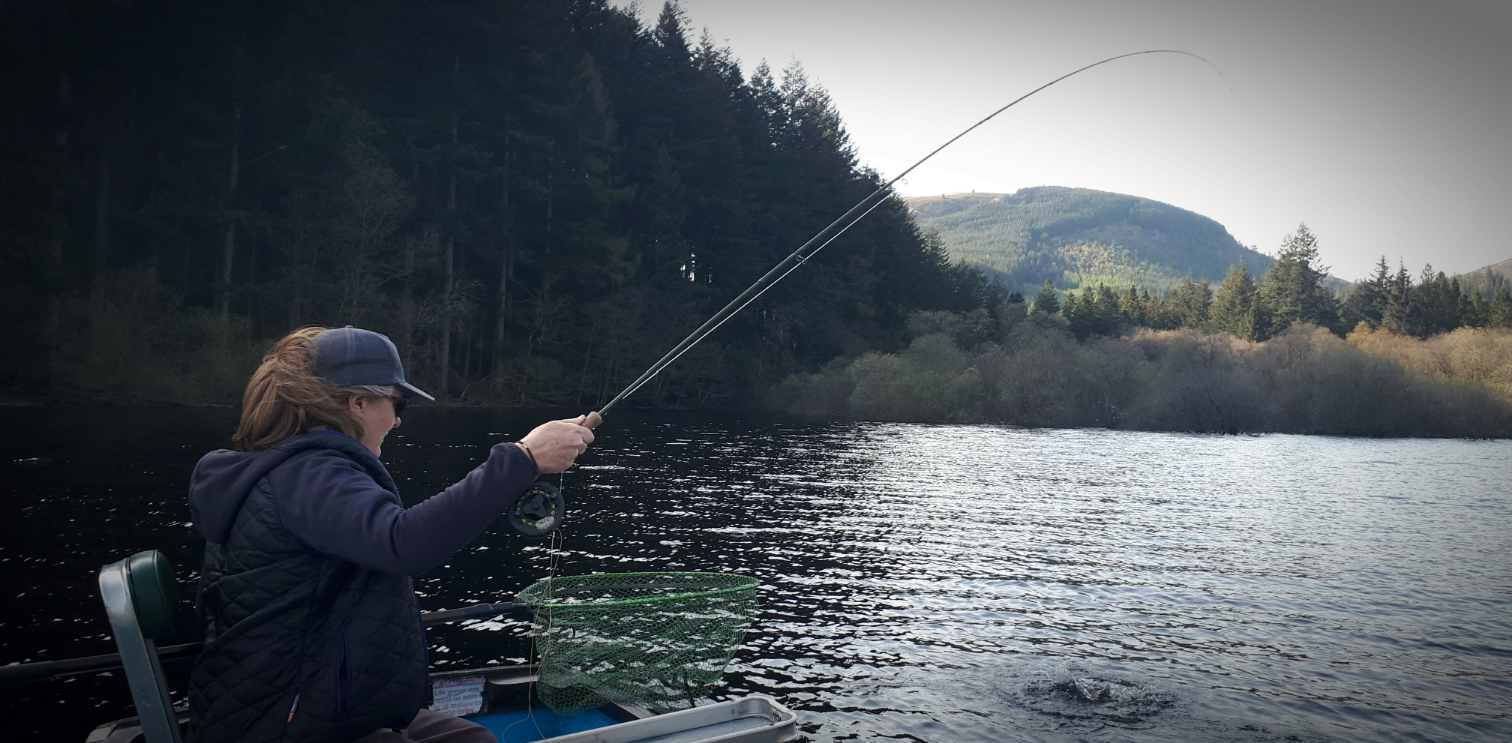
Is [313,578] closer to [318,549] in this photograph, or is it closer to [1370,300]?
[318,549]

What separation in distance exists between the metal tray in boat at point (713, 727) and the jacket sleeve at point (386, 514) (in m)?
2.16

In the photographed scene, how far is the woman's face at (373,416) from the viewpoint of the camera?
3.44m

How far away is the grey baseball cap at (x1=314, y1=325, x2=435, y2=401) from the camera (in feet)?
11.0

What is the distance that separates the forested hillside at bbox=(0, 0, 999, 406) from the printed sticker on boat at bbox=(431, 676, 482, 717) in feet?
111

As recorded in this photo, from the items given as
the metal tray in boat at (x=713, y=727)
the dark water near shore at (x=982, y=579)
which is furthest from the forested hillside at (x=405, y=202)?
the metal tray in boat at (x=713, y=727)

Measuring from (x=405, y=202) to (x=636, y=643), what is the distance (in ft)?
145

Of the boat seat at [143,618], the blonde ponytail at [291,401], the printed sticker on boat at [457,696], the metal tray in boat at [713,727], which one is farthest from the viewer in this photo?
the printed sticker on boat at [457,696]

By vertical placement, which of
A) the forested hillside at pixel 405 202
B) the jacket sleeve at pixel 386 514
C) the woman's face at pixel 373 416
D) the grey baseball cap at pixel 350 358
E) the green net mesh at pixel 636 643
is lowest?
the green net mesh at pixel 636 643

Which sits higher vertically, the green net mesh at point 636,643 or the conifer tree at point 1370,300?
the conifer tree at point 1370,300

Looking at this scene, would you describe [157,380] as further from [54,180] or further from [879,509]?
[879,509]

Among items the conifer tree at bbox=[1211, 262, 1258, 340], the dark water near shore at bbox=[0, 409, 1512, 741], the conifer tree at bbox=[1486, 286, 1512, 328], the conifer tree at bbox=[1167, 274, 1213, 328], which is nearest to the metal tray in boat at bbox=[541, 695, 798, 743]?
the dark water near shore at bbox=[0, 409, 1512, 741]

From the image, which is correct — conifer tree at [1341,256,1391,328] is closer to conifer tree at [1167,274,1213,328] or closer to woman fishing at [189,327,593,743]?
conifer tree at [1167,274,1213,328]

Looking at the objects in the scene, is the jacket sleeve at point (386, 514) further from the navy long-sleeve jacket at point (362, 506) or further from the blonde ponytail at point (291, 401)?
the blonde ponytail at point (291, 401)

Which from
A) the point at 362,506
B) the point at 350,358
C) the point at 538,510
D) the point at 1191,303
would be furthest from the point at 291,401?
the point at 1191,303
